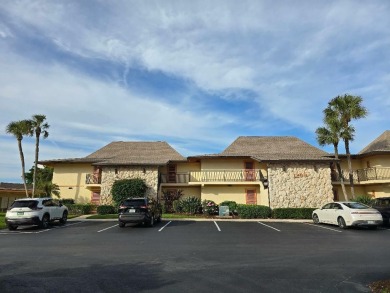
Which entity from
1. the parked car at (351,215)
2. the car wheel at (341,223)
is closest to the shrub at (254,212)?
the parked car at (351,215)

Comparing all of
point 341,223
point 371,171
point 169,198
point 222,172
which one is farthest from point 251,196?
point 341,223

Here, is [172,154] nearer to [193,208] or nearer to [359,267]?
[193,208]

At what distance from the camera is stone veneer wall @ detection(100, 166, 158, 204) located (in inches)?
1040

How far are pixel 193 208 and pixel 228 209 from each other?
303 cm

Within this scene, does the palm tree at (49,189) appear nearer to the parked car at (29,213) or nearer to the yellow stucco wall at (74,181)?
the yellow stucco wall at (74,181)

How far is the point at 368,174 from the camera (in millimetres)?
26422

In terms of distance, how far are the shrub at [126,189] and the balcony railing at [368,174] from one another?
58.1ft

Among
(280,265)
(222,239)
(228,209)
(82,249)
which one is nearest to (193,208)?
(228,209)

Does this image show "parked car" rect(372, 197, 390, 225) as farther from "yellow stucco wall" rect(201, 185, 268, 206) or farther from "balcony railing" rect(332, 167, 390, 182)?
"yellow stucco wall" rect(201, 185, 268, 206)

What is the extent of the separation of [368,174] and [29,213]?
26905 mm

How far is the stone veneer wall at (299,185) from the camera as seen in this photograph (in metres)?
24.4

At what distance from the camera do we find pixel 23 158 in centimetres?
3041

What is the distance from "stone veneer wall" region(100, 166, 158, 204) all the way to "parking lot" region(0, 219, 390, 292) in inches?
593

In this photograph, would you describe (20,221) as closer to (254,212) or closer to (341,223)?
(254,212)
